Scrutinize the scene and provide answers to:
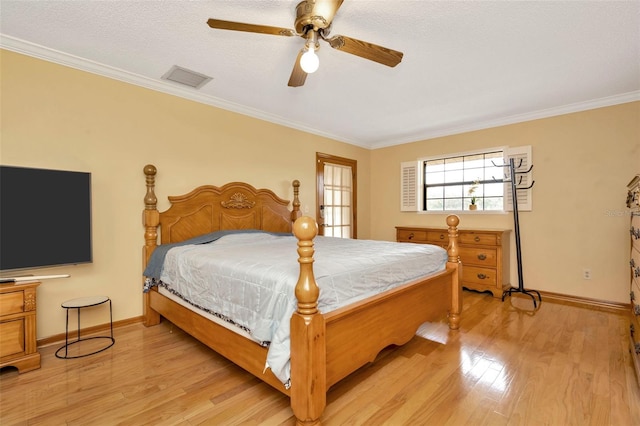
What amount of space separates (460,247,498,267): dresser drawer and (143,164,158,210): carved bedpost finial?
12.6 feet

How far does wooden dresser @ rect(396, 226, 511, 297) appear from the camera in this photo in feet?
12.3

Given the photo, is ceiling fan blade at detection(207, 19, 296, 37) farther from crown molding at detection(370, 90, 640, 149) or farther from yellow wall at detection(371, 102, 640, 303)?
yellow wall at detection(371, 102, 640, 303)

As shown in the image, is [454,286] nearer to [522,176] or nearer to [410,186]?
[522,176]

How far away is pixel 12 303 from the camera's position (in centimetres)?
201

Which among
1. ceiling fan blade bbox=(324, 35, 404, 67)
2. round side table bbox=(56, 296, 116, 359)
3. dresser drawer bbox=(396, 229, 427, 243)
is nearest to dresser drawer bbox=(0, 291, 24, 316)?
round side table bbox=(56, 296, 116, 359)

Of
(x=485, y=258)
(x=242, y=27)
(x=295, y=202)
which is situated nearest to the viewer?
(x=242, y=27)

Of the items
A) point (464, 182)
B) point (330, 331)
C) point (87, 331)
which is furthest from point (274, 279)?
point (464, 182)

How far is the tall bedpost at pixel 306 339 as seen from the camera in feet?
4.61

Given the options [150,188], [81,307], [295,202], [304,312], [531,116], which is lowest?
[81,307]

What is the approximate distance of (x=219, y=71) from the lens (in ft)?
9.15

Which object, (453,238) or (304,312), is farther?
(453,238)

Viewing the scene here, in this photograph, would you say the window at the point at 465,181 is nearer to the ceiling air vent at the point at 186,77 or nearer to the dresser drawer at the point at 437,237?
the dresser drawer at the point at 437,237

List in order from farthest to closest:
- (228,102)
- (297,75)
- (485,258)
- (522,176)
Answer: (522,176)
(485,258)
(228,102)
(297,75)

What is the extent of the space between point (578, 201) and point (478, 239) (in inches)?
46.7
